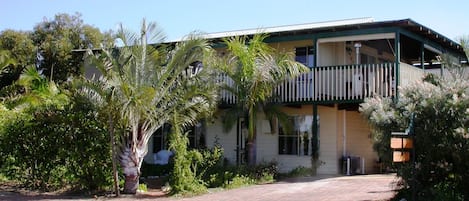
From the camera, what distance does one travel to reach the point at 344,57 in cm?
2136

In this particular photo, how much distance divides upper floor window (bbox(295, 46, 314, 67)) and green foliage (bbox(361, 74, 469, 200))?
28.9 ft

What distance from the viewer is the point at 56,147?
1505 centimetres

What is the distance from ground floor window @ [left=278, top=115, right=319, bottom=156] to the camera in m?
20.2

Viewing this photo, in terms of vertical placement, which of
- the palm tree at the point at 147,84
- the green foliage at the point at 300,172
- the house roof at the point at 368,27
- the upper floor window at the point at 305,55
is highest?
the house roof at the point at 368,27

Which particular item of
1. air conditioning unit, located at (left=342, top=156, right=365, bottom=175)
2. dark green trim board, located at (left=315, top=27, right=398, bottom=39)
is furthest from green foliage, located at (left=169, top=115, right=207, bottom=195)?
dark green trim board, located at (left=315, top=27, right=398, bottom=39)

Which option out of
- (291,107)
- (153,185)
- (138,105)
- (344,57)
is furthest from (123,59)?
(344,57)

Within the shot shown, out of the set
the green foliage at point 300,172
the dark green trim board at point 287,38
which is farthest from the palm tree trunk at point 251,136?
the dark green trim board at point 287,38

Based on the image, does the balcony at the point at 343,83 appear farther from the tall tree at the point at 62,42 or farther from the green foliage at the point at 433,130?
the tall tree at the point at 62,42

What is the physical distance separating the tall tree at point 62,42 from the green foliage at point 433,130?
2457 cm

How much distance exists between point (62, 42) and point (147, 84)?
72.2 feet

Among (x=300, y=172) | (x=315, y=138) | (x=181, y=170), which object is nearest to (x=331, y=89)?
(x=315, y=138)

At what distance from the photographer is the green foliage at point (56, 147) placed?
14.8 metres

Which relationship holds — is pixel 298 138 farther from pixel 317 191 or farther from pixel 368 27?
pixel 317 191

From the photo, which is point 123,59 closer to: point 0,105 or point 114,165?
point 114,165
